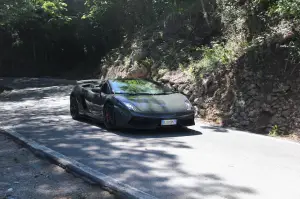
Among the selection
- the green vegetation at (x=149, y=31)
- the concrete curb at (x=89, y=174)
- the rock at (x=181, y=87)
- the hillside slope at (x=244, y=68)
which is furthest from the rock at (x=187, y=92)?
the concrete curb at (x=89, y=174)

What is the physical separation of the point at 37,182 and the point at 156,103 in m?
4.27

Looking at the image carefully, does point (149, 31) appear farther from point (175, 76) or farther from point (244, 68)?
point (244, 68)

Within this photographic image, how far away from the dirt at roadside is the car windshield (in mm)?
3471

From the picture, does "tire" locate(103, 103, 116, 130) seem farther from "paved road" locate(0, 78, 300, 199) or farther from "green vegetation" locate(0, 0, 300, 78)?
"green vegetation" locate(0, 0, 300, 78)

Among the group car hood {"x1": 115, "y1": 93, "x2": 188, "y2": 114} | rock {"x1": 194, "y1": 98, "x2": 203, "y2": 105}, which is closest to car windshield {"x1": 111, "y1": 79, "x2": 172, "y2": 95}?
car hood {"x1": 115, "y1": 93, "x2": 188, "y2": 114}

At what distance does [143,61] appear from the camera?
20031 mm

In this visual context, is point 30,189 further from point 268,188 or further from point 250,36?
point 250,36

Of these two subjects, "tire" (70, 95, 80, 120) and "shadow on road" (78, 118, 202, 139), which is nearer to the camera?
"shadow on road" (78, 118, 202, 139)

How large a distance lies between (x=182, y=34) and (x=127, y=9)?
1193 cm

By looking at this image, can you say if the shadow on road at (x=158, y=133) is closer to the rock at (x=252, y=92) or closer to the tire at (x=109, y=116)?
the tire at (x=109, y=116)

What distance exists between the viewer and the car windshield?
993cm

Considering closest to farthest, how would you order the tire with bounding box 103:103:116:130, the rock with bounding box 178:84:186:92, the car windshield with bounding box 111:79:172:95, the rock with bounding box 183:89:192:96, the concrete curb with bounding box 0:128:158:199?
the concrete curb with bounding box 0:128:158:199
the tire with bounding box 103:103:116:130
the car windshield with bounding box 111:79:172:95
the rock with bounding box 183:89:192:96
the rock with bounding box 178:84:186:92

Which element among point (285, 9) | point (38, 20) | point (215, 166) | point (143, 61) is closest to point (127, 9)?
point (143, 61)

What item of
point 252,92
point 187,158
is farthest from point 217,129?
point 187,158
